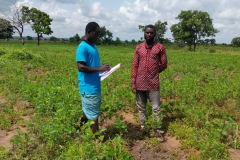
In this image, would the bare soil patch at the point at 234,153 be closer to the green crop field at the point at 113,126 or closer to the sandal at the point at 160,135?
the green crop field at the point at 113,126

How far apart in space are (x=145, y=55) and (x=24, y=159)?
8.16 ft

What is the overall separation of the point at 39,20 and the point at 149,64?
4002cm

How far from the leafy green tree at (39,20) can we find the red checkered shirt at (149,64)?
1487 inches

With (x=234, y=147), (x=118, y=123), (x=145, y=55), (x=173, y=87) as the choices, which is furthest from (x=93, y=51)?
(x=173, y=87)

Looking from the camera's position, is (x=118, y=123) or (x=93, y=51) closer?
(x=93, y=51)

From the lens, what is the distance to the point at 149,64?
3.45 m

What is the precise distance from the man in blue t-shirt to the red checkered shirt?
2.37ft

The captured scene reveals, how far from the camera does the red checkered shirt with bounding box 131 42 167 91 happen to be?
3.42 meters

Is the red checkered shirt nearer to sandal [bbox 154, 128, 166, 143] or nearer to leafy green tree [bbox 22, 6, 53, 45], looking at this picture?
sandal [bbox 154, 128, 166, 143]

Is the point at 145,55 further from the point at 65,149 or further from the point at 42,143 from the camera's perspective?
the point at 42,143

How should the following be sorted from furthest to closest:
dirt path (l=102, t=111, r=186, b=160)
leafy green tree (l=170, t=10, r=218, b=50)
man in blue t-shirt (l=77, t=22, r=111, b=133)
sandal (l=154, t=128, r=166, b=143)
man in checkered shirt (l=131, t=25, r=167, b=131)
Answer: leafy green tree (l=170, t=10, r=218, b=50) → sandal (l=154, t=128, r=166, b=143) → man in checkered shirt (l=131, t=25, r=167, b=131) → dirt path (l=102, t=111, r=186, b=160) → man in blue t-shirt (l=77, t=22, r=111, b=133)

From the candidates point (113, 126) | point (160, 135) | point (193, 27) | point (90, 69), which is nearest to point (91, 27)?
point (90, 69)

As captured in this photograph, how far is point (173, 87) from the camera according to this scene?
637cm

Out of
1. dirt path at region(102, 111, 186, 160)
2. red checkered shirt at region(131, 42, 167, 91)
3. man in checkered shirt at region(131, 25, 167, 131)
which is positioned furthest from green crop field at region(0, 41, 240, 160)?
red checkered shirt at region(131, 42, 167, 91)
